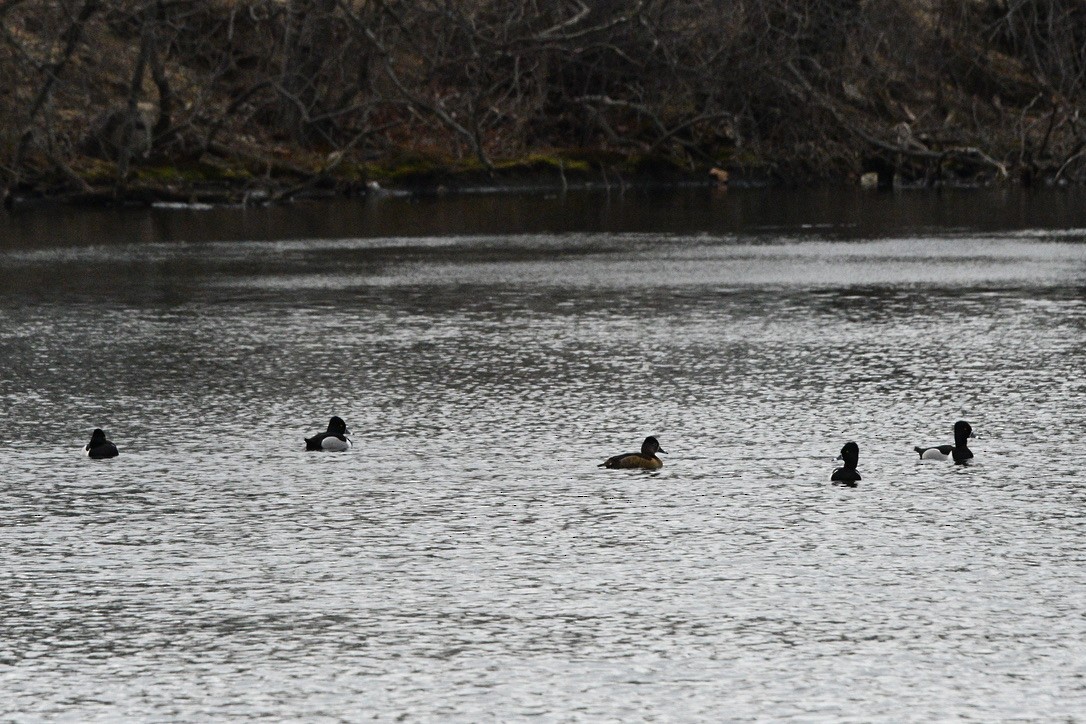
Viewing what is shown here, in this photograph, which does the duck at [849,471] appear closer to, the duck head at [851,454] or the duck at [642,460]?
the duck head at [851,454]

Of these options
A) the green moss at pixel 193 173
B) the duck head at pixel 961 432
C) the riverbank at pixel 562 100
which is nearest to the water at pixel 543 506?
the duck head at pixel 961 432

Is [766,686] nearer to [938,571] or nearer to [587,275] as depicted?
[938,571]

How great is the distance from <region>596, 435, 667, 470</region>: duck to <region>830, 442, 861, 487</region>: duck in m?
1.34

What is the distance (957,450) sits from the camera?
46.2 ft

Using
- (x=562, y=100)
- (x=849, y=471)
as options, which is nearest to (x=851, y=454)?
(x=849, y=471)

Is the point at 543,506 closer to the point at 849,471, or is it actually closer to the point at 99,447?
the point at 849,471

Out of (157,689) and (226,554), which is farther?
(226,554)

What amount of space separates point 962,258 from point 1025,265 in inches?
73.6

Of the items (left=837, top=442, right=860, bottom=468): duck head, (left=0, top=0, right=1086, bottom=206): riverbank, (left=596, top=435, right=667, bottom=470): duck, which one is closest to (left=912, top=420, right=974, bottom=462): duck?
(left=837, top=442, right=860, bottom=468): duck head

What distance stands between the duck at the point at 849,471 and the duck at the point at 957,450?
0.99 meters

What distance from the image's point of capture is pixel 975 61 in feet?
211

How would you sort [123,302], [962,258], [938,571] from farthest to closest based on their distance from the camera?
[962,258] → [123,302] → [938,571]

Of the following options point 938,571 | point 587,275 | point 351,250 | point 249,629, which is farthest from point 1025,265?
point 249,629

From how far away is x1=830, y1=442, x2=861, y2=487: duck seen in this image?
13383 millimetres
